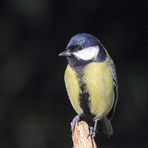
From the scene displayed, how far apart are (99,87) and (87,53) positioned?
14 centimetres

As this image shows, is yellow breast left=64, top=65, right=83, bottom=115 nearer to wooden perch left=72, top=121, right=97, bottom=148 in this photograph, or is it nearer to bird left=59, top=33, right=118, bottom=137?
bird left=59, top=33, right=118, bottom=137

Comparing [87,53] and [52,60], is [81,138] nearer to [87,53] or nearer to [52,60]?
[87,53]

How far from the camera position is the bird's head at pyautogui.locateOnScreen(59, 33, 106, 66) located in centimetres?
208

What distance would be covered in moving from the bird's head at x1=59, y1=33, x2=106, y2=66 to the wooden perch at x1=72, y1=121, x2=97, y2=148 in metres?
0.31

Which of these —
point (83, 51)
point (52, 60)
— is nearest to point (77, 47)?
point (83, 51)

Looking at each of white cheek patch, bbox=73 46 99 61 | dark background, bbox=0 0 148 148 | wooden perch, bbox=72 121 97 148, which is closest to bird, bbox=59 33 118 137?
white cheek patch, bbox=73 46 99 61

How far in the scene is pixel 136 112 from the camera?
12.6 feet

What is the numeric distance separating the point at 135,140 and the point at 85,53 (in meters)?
1.78

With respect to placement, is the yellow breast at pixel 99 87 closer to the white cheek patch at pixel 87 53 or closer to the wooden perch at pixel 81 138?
the white cheek patch at pixel 87 53

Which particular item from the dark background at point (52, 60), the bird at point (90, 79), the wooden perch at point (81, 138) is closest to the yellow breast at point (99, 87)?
the bird at point (90, 79)

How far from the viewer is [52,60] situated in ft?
12.5

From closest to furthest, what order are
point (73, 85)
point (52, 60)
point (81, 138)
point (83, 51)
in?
point (81, 138)
point (83, 51)
point (73, 85)
point (52, 60)

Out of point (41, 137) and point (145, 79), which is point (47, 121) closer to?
point (41, 137)

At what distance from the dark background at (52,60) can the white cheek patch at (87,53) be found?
157cm
